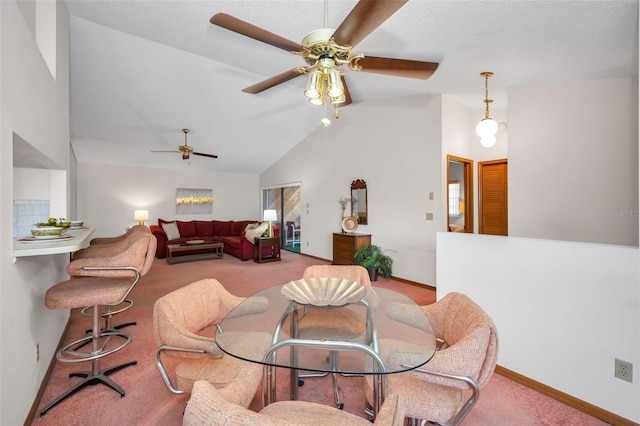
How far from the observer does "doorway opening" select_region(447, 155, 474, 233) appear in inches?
177

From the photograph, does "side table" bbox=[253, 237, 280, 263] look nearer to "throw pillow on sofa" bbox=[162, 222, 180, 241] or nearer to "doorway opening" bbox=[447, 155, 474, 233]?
"throw pillow on sofa" bbox=[162, 222, 180, 241]

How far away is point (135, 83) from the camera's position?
4.29 m

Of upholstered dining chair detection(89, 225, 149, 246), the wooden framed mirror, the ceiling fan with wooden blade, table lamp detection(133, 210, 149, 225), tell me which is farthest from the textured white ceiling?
upholstered dining chair detection(89, 225, 149, 246)

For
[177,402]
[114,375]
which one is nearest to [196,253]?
[114,375]

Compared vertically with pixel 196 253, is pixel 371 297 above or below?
above

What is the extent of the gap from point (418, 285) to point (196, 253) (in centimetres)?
510

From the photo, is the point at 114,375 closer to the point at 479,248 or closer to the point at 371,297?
the point at 371,297

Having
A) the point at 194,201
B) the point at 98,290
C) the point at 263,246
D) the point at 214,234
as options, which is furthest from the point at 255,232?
the point at 98,290

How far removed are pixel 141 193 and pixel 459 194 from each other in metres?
7.59

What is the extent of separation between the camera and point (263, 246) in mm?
6328

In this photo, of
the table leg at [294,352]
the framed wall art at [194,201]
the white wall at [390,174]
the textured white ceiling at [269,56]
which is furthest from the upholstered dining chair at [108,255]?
the framed wall art at [194,201]

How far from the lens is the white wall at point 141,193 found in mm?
6965

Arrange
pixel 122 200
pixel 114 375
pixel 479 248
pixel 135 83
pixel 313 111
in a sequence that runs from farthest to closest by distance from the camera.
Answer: pixel 122 200 < pixel 313 111 < pixel 135 83 < pixel 479 248 < pixel 114 375

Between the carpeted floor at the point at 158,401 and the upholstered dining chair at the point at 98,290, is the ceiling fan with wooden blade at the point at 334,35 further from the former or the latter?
the carpeted floor at the point at 158,401
